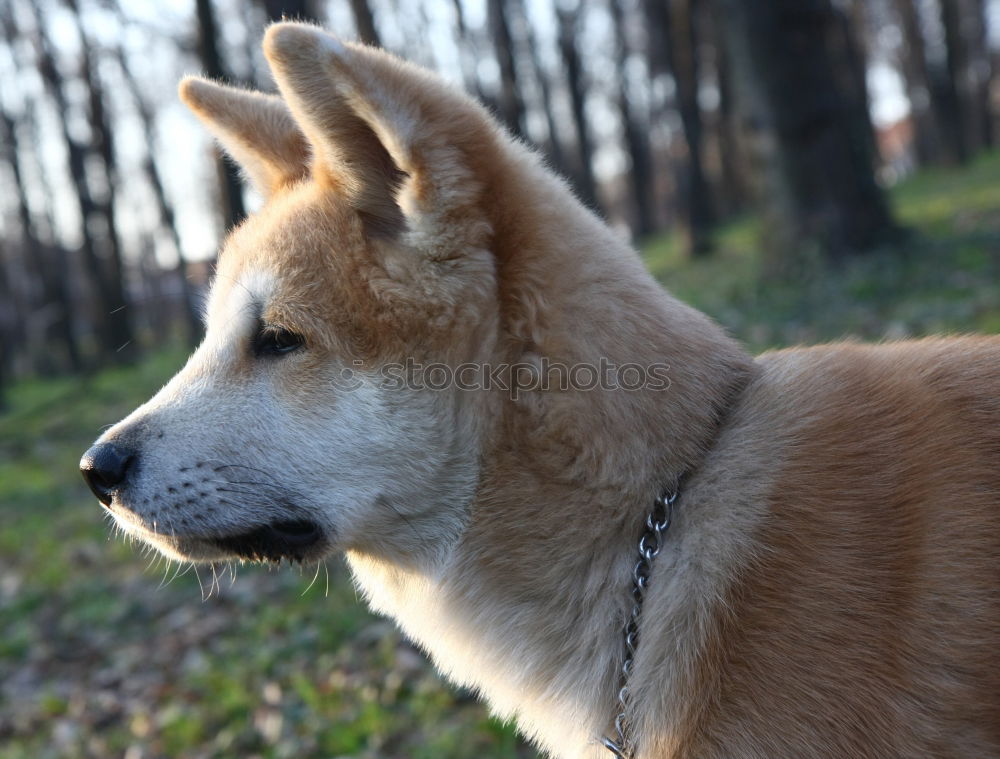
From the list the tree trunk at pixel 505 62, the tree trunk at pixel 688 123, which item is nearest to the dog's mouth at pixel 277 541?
the tree trunk at pixel 688 123

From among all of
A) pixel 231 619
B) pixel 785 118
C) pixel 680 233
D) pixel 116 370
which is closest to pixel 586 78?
pixel 680 233

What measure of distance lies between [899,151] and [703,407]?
80.8m

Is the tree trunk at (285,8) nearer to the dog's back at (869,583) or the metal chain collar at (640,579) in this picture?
the metal chain collar at (640,579)

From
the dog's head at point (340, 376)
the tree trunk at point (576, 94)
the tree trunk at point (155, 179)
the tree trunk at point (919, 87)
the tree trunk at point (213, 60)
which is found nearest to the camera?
the dog's head at point (340, 376)

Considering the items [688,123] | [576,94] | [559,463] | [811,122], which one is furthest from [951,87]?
[559,463]

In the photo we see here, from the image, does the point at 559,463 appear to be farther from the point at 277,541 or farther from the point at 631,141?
the point at 631,141

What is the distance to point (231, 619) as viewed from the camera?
5223mm

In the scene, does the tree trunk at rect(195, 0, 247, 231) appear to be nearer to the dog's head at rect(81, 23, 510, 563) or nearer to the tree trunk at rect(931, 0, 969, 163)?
the dog's head at rect(81, 23, 510, 563)

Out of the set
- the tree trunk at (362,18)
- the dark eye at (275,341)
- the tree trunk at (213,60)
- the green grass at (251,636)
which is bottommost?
the green grass at (251,636)

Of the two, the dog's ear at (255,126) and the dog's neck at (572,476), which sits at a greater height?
the dog's ear at (255,126)

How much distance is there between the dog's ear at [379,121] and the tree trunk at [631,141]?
29667 mm

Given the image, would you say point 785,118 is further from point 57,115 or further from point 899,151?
point 899,151

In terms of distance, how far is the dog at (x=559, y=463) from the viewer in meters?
1.78

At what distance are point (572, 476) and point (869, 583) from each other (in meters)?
0.70
